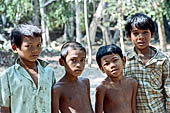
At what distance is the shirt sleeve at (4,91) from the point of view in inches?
65.7

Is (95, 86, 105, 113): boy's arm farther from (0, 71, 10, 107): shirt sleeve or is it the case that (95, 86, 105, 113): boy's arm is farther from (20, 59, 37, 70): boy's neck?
(0, 71, 10, 107): shirt sleeve

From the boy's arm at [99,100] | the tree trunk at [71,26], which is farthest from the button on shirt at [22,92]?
the tree trunk at [71,26]

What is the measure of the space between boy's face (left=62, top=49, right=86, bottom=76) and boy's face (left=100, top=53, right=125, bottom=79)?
0.64ft

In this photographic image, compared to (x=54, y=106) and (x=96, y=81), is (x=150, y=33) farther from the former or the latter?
(x=96, y=81)

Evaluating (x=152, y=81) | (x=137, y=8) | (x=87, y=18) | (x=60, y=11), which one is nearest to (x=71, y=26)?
(x=60, y=11)

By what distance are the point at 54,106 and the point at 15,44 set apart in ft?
1.61

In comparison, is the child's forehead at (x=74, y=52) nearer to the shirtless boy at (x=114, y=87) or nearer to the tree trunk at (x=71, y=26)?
the shirtless boy at (x=114, y=87)

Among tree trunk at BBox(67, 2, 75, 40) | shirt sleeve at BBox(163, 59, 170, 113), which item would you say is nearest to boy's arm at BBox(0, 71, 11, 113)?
shirt sleeve at BBox(163, 59, 170, 113)

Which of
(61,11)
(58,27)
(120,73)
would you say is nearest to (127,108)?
(120,73)

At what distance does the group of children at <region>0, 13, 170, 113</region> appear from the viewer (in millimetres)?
1728

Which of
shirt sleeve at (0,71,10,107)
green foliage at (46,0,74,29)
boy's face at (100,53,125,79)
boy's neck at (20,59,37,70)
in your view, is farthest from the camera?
green foliage at (46,0,74,29)

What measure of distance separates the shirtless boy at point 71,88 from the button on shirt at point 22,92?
0.41 ft

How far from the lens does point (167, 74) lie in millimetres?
2055

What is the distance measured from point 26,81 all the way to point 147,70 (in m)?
0.90
